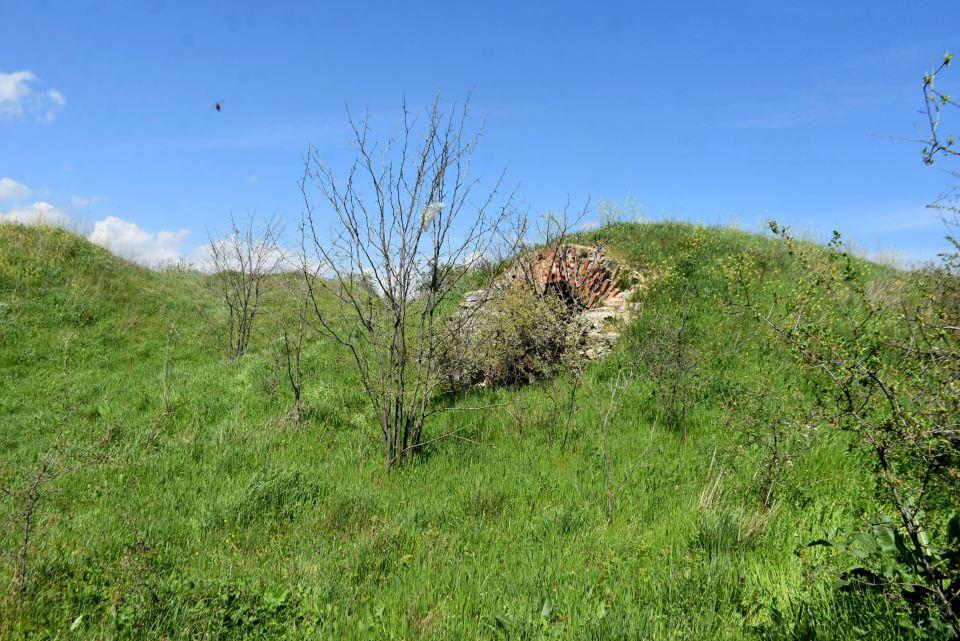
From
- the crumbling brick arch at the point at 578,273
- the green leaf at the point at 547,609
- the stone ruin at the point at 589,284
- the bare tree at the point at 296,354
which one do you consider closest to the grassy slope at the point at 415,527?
the green leaf at the point at 547,609

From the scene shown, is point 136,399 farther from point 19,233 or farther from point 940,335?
point 19,233

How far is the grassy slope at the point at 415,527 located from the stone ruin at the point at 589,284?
4.40 ft

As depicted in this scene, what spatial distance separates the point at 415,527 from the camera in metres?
4.13

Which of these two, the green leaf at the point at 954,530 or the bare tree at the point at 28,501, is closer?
the green leaf at the point at 954,530

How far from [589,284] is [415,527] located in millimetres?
7440

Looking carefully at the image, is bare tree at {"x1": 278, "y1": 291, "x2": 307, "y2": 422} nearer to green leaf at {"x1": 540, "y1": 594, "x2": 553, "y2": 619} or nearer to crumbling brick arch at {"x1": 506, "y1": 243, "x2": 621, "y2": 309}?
green leaf at {"x1": 540, "y1": 594, "x2": 553, "y2": 619}

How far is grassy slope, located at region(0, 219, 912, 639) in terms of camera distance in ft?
9.61

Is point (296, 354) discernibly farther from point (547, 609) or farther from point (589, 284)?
point (547, 609)

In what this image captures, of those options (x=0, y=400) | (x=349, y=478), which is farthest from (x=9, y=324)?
(x=349, y=478)

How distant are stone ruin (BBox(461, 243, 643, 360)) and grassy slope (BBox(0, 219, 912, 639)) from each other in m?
1.34

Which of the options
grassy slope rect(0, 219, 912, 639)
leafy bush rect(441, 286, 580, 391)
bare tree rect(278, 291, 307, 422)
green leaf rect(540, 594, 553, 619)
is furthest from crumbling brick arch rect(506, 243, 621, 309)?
green leaf rect(540, 594, 553, 619)

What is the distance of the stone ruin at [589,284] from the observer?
9.52 meters

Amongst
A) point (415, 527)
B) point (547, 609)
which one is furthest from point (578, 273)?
point (547, 609)

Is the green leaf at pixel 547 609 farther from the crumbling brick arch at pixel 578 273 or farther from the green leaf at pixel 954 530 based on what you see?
the crumbling brick arch at pixel 578 273
